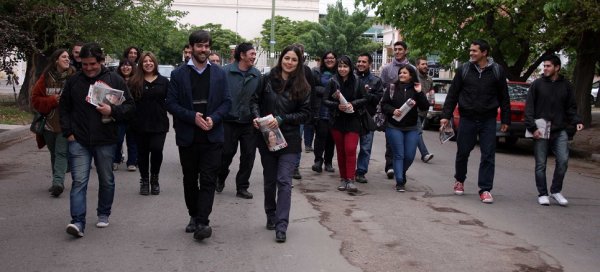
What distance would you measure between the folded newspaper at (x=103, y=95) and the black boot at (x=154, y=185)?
7.86 feet

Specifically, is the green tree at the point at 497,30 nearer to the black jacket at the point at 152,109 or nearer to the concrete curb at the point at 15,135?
the black jacket at the point at 152,109

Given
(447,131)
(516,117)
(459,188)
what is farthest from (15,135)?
(516,117)

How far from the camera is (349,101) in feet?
30.2

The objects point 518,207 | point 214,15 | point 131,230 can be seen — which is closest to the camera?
point 131,230

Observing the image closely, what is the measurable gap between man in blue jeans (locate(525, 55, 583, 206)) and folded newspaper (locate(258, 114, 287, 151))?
3826 millimetres

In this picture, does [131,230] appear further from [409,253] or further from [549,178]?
[549,178]

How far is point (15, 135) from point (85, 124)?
943 centimetres

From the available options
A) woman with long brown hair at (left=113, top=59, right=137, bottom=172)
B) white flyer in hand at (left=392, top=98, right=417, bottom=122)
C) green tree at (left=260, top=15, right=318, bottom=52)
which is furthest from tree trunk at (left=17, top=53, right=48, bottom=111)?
green tree at (left=260, top=15, right=318, bottom=52)

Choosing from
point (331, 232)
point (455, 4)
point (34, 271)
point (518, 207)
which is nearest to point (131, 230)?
point (34, 271)

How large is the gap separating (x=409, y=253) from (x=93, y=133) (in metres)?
2.95

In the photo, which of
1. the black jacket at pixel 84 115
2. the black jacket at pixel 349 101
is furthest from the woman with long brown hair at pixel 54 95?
the black jacket at pixel 349 101

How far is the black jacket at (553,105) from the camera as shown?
8.73m

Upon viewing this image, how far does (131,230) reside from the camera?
6.77 meters

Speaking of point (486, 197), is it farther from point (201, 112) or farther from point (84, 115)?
point (84, 115)
